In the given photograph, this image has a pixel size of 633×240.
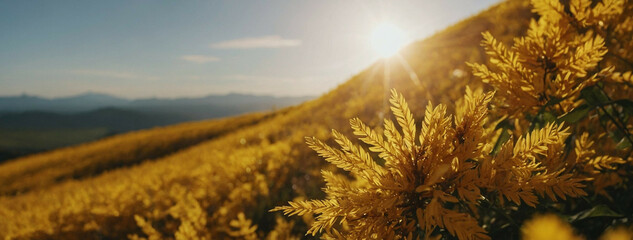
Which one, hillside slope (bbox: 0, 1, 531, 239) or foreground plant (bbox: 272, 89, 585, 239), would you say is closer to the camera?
foreground plant (bbox: 272, 89, 585, 239)

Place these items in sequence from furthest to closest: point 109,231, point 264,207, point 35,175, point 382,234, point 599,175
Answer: point 35,175 → point 109,231 → point 264,207 → point 599,175 → point 382,234

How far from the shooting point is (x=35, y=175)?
14422 mm

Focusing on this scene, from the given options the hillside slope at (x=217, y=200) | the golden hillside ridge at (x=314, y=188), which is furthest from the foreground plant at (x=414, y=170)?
the hillside slope at (x=217, y=200)

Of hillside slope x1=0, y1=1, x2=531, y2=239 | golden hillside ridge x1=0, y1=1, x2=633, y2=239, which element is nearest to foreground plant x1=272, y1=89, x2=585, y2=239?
golden hillside ridge x1=0, y1=1, x2=633, y2=239

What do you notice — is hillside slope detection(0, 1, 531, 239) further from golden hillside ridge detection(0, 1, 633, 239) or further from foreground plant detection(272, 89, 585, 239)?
foreground plant detection(272, 89, 585, 239)

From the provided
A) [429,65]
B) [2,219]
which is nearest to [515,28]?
[429,65]

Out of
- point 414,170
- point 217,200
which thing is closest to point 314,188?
point 217,200

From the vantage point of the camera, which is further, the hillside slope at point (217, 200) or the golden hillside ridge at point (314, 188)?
the hillside slope at point (217, 200)

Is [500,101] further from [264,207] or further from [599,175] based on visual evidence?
[264,207]

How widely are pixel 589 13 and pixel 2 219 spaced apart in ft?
25.7

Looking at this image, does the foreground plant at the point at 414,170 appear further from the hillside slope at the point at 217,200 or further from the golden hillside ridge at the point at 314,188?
the hillside slope at the point at 217,200

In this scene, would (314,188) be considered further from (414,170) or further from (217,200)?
(414,170)

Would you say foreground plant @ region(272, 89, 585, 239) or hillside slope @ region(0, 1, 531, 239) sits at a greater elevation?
foreground plant @ region(272, 89, 585, 239)

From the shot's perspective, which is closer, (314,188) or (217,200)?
(314,188)
